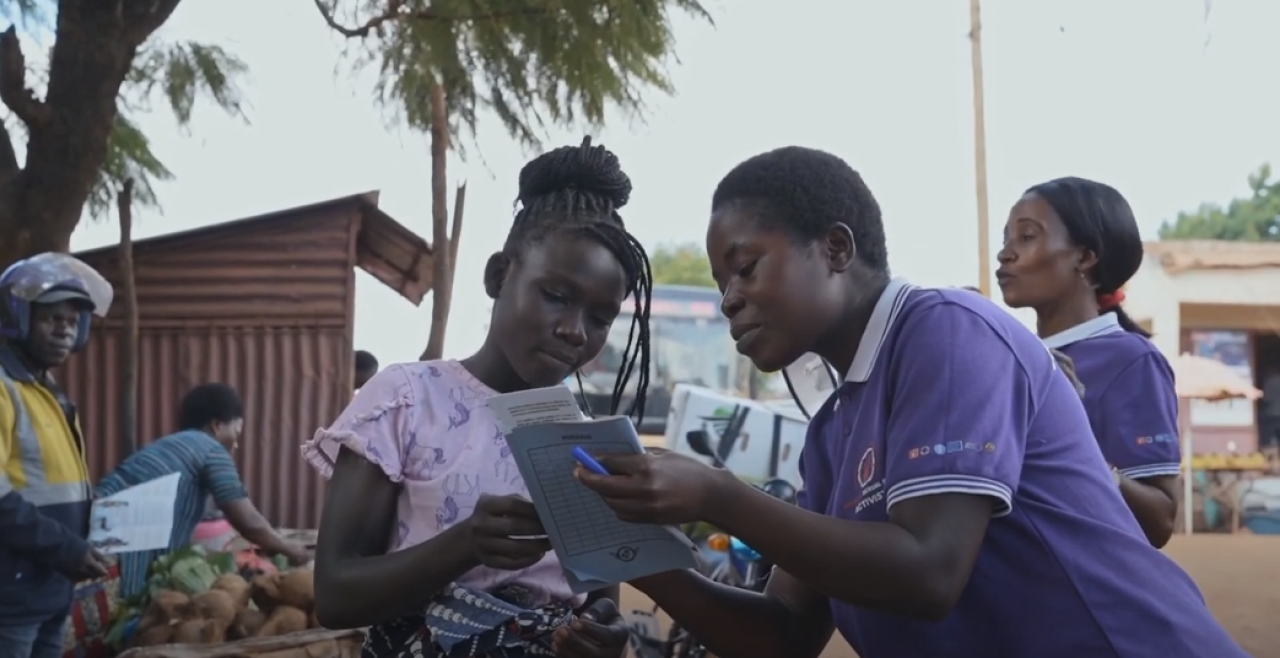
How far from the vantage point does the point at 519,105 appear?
7.14 metres

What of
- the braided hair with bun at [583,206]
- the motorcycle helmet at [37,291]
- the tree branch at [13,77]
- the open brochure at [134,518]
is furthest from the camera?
the tree branch at [13,77]

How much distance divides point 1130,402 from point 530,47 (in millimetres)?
4656

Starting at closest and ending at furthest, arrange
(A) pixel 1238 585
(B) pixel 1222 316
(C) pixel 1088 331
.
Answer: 1. (C) pixel 1088 331
2. (A) pixel 1238 585
3. (B) pixel 1222 316

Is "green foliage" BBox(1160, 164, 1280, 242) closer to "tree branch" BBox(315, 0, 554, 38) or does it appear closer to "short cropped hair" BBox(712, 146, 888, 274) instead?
"tree branch" BBox(315, 0, 554, 38)

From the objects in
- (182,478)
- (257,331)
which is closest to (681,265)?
(257,331)

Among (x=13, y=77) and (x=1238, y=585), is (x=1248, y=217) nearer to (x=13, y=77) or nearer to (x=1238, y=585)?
(x=1238, y=585)

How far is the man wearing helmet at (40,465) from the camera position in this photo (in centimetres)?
365

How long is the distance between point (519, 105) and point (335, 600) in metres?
5.55

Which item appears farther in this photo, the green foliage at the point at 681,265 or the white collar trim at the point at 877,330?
the green foliage at the point at 681,265

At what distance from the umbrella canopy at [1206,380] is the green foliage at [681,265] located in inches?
1034

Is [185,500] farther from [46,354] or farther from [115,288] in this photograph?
[115,288]

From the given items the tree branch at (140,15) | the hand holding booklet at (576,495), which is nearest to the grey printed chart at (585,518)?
the hand holding booklet at (576,495)

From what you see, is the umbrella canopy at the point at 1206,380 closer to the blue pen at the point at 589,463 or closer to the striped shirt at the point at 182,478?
the striped shirt at the point at 182,478

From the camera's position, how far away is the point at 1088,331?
278 centimetres
